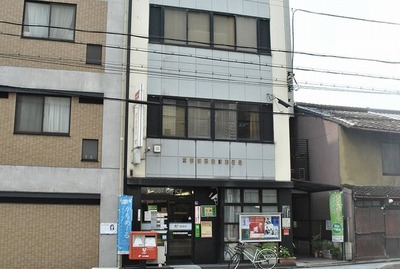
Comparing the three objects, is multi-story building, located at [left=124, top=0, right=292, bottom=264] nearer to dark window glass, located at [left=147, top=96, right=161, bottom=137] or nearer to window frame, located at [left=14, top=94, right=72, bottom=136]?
dark window glass, located at [left=147, top=96, right=161, bottom=137]

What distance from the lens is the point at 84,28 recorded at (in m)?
18.0

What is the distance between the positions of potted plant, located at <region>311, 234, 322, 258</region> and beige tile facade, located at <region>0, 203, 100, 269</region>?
9602 millimetres

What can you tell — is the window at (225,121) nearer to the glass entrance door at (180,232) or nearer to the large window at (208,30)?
the large window at (208,30)

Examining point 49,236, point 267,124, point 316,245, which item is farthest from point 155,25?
point 316,245

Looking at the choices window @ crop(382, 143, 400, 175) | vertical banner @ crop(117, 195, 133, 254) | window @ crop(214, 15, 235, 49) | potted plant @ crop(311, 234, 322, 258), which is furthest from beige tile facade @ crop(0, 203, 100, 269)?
window @ crop(382, 143, 400, 175)

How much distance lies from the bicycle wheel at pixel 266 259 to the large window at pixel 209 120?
446cm

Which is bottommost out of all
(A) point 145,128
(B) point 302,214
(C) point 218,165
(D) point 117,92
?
(B) point 302,214

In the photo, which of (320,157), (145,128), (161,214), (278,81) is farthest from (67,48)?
(320,157)

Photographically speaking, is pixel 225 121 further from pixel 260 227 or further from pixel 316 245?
pixel 316 245

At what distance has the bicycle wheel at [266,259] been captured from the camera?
17.4 m

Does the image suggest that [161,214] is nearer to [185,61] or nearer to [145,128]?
[145,128]

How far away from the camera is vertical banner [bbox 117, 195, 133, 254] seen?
1662cm

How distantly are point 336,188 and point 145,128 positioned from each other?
847cm

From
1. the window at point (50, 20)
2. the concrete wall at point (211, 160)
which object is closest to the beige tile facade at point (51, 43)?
the window at point (50, 20)
